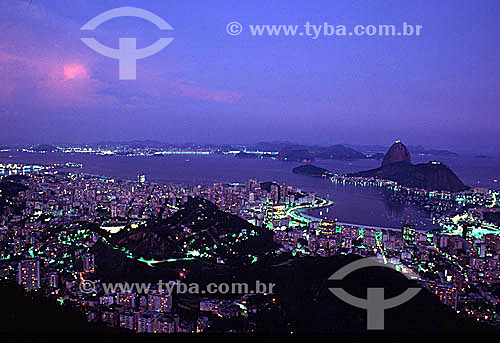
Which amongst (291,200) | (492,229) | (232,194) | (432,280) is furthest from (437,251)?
(232,194)

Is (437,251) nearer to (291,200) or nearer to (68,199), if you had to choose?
(291,200)

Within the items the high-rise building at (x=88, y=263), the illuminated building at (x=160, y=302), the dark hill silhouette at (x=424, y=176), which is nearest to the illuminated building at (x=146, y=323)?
the illuminated building at (x=160, y=302)

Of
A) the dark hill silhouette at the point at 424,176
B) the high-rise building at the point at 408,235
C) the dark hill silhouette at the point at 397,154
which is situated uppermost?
the dark hill silhouette at the point at 397,154

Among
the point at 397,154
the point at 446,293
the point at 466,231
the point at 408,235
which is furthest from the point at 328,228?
the point at 397,154

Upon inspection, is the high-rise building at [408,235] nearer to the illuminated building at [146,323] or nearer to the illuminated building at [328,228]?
the illuminated building at [328,228]

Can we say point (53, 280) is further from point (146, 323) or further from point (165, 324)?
point (165, 324)

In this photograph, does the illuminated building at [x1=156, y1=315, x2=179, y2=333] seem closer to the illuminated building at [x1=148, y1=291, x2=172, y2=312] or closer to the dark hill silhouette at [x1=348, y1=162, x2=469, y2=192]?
the illuminated building at [x1=148, y1=291, x2=172, y2=312]

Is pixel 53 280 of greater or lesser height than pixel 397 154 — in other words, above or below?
below

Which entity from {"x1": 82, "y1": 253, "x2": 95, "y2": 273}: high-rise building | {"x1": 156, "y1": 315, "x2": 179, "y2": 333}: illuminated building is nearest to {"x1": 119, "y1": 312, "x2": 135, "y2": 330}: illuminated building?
{"x1": 156, "y1": 315, "x2": 179, "y2": 333}: illuminated building
